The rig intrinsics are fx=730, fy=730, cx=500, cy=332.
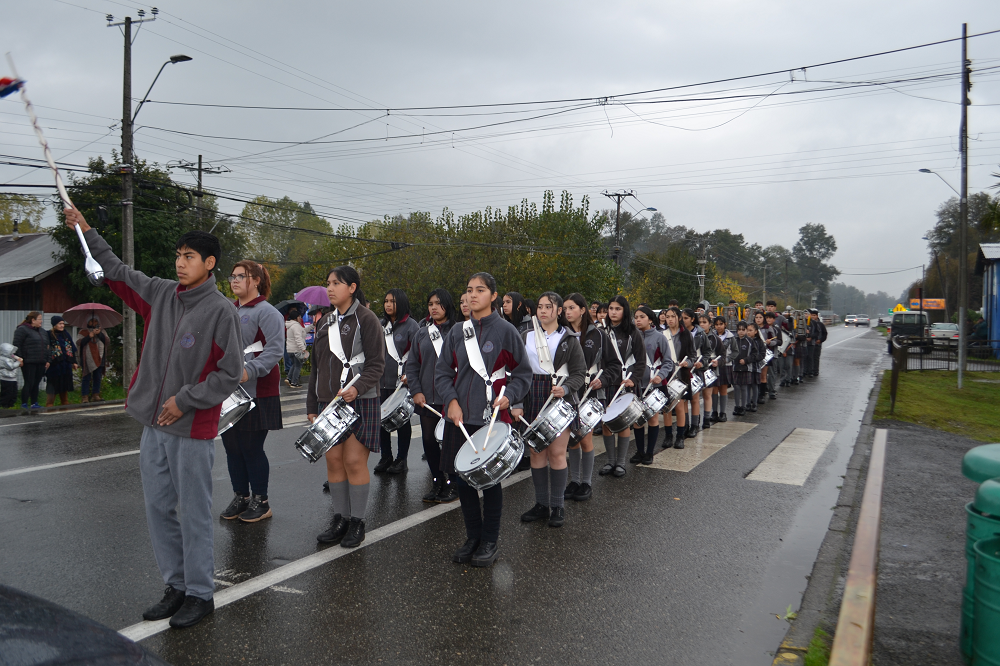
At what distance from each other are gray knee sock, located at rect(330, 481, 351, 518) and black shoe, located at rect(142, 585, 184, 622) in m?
1.56

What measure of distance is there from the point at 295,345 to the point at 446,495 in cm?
1320

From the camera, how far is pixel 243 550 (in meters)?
5.43

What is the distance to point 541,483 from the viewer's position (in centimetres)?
644

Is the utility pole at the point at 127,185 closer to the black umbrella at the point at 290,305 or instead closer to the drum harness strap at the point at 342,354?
Answer: the black umbrella at the point at 290,305

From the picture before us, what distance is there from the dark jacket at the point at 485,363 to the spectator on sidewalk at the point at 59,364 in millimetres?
11891

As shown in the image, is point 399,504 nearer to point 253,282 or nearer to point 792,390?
point 253,282

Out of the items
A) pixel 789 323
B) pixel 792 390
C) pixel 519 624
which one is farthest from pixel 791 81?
pixel 519 624

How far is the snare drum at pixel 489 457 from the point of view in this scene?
4.85 metres

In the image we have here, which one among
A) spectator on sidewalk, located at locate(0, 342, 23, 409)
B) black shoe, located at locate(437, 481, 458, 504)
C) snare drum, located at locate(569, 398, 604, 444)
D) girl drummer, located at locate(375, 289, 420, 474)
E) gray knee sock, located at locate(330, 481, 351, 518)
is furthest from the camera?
spectator on sidewalk, located at locate(0, 342, 23, 409)

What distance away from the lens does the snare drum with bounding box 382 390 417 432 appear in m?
7.50

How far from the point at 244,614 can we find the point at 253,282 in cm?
285

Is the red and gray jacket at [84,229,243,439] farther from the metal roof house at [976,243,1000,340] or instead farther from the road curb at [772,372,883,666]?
the metal roof house at [976,243,1000,340]

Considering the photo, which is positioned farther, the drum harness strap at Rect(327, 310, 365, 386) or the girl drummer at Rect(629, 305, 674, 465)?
the girl drummer at Rect(629, 305, 674, 465)

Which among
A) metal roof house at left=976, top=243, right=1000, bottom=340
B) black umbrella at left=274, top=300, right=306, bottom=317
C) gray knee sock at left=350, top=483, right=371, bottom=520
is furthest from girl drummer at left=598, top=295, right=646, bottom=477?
metal roof house at left=976, top=243, right=1000, bottom=340
